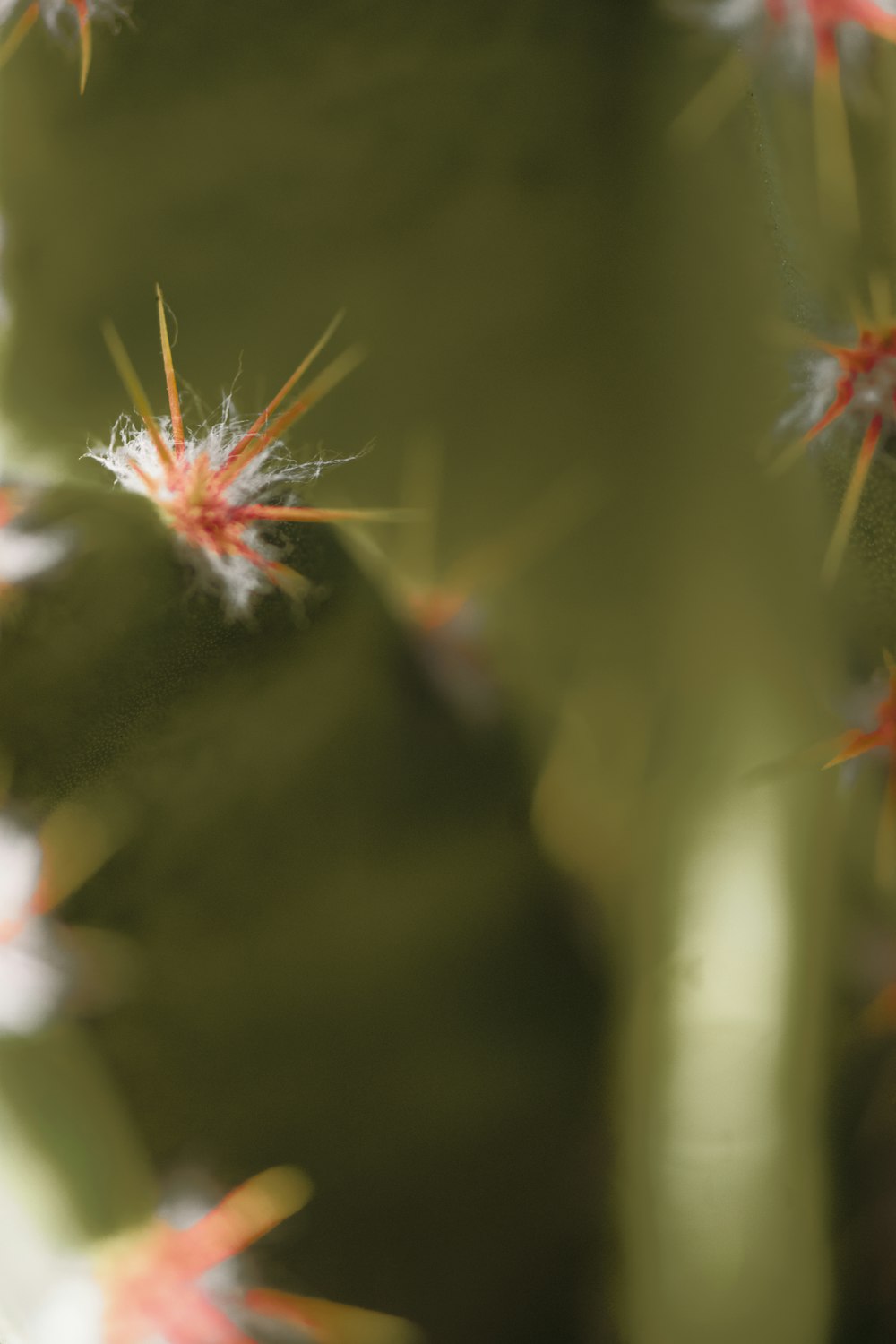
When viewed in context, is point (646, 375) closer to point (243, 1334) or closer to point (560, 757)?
point (560, 757)

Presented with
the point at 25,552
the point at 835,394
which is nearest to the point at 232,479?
the point at 25,552

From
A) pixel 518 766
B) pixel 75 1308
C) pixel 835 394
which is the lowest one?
pixel 75 1308

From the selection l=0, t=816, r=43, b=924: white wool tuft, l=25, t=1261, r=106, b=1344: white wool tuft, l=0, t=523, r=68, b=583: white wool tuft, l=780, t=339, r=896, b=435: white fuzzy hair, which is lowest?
l=25, t=1261, r=106, b=1344: white wool tuft

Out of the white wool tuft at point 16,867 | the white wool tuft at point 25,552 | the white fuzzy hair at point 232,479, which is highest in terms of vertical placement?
the white fuzzy hair at point 232,479

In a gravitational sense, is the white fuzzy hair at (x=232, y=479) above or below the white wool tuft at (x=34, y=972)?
above

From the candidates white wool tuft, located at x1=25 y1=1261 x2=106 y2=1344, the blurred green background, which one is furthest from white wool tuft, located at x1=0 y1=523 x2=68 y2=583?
white wool tuft, located at x1=25 y1=1261 x2=106 y2=1344

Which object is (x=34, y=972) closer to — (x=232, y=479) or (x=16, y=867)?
(x=16, y=867)

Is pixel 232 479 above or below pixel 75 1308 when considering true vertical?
above

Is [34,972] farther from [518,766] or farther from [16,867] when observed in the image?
[518,766]

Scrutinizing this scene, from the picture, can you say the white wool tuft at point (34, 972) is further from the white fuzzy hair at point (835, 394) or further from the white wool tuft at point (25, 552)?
the white fuzzy hair at point (835, 394)

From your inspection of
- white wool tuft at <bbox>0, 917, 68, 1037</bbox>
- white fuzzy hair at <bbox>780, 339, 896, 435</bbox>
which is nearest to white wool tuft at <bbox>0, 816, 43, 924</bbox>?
white wool tuft at <bbox>0, 917, 68, 1037</bbox>

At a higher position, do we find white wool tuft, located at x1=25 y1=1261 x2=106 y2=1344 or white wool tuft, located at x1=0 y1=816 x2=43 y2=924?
white wool tuft, located at x1=0 y1=816 x2=43 y2=924

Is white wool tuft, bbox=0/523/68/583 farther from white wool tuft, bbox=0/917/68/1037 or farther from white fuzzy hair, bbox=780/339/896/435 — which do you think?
white fuzzy hair, bbox=780/339/896/435

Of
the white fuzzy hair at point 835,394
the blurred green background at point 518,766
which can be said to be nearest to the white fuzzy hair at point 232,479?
the blurred green background at point 518,766
